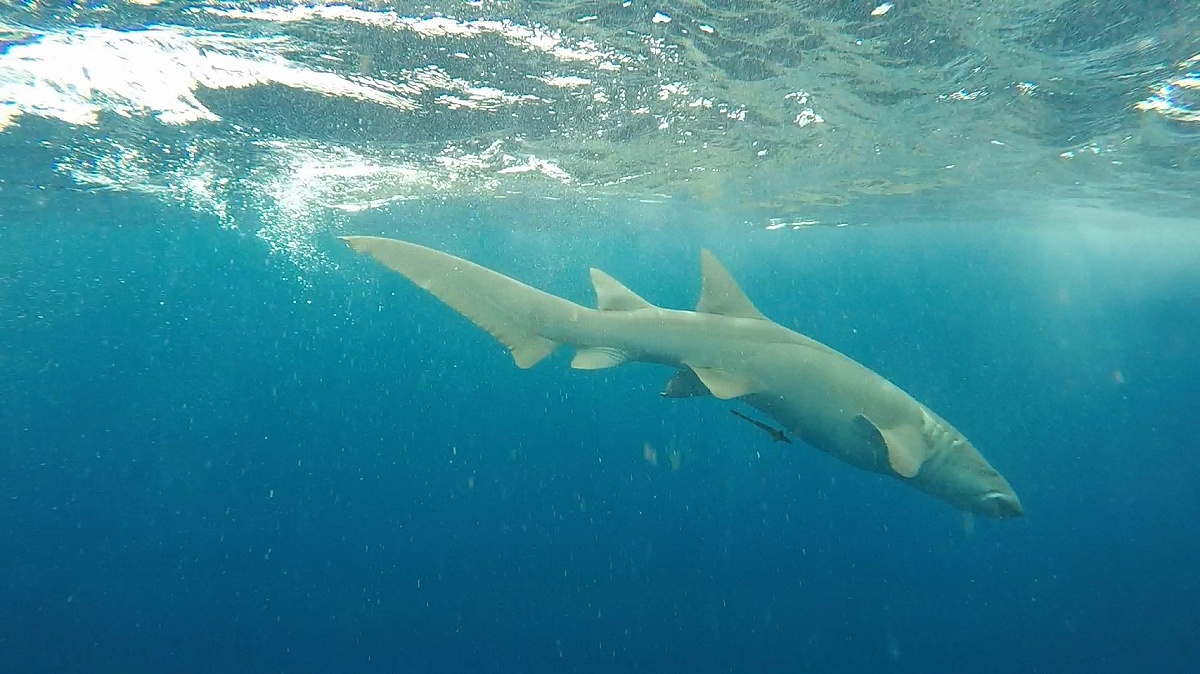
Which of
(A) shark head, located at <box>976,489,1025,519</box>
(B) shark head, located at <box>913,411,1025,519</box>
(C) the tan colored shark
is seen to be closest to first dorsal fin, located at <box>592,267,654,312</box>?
(C) the tan colored shark

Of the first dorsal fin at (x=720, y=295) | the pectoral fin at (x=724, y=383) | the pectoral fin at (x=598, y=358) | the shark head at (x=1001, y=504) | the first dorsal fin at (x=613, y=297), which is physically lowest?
the shark head at (x=1001, y=504)

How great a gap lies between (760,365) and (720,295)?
2.88 feet

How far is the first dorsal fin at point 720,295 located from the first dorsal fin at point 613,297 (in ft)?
2.00

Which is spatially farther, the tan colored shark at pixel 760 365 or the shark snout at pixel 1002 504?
the shark snout at pixel 1002 504

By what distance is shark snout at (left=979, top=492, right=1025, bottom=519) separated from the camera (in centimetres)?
556

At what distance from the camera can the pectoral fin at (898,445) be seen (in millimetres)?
5008

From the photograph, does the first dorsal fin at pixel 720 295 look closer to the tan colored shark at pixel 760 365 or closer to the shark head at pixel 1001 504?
the tan colored shark at pixel 760 365

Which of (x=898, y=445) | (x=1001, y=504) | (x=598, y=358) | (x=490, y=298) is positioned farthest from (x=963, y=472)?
(x=490, y=298)

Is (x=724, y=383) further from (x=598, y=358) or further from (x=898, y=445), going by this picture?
(x=898, y=445)

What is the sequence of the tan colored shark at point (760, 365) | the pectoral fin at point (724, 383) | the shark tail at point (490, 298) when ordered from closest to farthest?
1. the shark tail at point (490, 298)
2. the tan colored shark at point (760, 365)
3. the pectoral fin at point (724, 383)

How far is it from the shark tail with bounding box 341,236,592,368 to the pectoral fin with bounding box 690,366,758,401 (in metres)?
1.38

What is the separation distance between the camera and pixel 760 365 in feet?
18.6

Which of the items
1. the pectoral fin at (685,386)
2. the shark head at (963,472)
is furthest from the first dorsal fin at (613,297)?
the shark head at (963,472)

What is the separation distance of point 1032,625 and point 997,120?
604 inches
